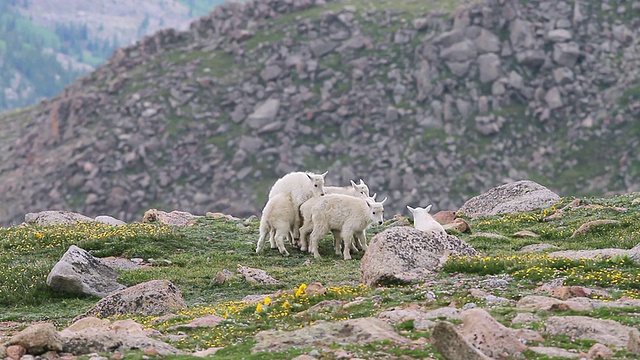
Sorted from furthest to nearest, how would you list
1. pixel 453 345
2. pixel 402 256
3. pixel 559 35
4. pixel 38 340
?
pixel 559 35, pixel 402 256, pixel 38 340, pixel 453 345

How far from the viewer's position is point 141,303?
2409 cm

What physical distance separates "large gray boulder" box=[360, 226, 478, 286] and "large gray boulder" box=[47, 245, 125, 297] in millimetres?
7875

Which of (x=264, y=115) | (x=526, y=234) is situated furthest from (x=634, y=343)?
(x=264, y=115)

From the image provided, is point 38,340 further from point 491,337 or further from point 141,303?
point 491,337

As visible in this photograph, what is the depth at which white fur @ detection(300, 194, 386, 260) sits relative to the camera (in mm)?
31281

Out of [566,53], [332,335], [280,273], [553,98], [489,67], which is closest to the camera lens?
[332,335]

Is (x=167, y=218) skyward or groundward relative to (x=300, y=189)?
groundward

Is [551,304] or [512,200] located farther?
[512,200]

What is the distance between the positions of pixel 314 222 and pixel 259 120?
89376 mm

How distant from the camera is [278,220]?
32.6 metres

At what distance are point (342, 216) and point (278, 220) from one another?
2344mm

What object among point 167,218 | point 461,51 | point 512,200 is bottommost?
point 512,200

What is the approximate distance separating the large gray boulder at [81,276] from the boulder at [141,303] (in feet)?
10.1

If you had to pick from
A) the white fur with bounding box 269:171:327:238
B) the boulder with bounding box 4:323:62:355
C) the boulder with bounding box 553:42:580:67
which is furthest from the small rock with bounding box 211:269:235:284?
the boulder with bounding box 553:42:580:67
